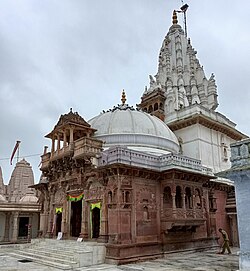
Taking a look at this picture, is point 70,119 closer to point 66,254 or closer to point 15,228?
point 66,254

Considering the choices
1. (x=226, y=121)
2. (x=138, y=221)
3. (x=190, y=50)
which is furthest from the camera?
(x=190, y=50)

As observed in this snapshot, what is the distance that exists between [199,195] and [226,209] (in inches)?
216

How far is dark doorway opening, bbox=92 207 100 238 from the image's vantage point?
56.9 feet

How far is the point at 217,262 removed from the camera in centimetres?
1509

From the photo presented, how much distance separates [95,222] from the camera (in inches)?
692

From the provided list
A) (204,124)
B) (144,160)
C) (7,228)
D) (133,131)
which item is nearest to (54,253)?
(144,160)

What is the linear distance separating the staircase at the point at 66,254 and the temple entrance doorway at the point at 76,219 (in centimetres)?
134

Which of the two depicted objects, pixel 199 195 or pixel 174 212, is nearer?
pixel 174 212

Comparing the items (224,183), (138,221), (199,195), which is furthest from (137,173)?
(224,183)

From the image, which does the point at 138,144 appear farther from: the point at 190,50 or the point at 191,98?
the point at 190,50

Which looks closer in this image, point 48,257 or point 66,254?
point 66,254

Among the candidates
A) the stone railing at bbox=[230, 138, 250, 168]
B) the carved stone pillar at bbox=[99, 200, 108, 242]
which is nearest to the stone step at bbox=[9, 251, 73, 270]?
the carved stone pillar at bbox=[99, 200, 108, 242]

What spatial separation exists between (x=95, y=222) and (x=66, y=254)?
2.72 m

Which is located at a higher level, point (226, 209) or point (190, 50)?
point (190, 50)
